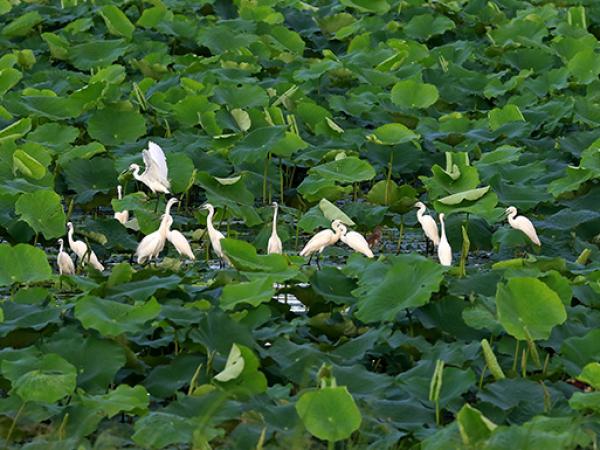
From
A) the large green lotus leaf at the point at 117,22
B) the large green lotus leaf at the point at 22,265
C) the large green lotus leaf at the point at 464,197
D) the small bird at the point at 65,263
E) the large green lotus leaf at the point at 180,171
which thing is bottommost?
the large green lotus leaf at the point at 117,22

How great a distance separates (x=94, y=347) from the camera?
3703 millimetres

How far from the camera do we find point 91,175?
5.80 m

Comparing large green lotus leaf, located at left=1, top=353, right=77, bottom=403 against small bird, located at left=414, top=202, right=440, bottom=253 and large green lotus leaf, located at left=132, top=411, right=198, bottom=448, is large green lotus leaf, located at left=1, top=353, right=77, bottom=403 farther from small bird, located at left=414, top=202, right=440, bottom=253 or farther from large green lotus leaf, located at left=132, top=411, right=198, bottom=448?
small bird, located at left=414, top=202, right=440, bottom=253

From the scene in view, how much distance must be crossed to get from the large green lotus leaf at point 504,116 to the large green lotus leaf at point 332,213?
1.17m

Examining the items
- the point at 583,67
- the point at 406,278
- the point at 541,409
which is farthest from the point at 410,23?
the point at 541,409

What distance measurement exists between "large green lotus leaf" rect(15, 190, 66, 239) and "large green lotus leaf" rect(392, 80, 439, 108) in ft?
6.25

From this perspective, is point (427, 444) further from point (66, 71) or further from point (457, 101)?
point (66, 71)

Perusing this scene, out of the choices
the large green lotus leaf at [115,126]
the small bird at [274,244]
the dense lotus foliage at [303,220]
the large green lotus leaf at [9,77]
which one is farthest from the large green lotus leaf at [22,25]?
the small bird at [274,244]

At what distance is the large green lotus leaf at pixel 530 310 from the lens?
3718 mm

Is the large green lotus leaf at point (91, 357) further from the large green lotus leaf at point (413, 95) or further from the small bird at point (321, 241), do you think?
the large green lotus leaf at point (413, 95)

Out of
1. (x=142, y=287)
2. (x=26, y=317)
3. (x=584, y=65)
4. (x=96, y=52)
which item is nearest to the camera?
(x=26, y=317)

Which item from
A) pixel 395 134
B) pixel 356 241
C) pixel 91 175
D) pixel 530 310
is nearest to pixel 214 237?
pixel 356 241

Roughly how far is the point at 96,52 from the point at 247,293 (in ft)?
12.6

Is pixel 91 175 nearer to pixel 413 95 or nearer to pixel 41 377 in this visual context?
pixel 413 95
